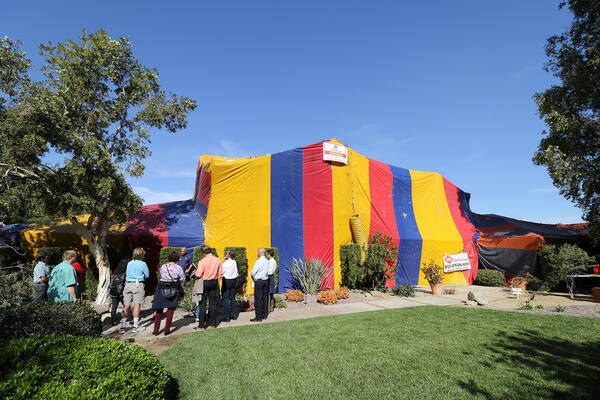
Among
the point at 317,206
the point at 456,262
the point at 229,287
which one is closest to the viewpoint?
the point at 229,287

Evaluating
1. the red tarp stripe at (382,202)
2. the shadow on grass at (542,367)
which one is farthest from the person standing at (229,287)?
the red tarp stripe at (382,202)

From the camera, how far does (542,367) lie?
4.52 meters

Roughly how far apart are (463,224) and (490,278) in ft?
11.9

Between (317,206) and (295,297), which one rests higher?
(317,206)

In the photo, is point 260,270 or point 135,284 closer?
point 135,284

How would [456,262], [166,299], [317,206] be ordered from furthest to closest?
[456,262]
[317,206]
[166,299]

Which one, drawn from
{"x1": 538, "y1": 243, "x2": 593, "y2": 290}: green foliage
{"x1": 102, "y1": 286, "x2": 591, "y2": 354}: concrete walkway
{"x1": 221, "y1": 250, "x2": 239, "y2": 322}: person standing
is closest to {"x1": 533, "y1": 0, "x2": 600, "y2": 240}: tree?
{"x1": 538, "y1": 243, "x2": 593, "y2": 290}: green foliage

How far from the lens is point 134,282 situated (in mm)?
6691

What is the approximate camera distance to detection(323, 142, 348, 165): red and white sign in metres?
13.4

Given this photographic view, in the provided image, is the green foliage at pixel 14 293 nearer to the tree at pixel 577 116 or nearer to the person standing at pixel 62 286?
the person standing at pixel 62 286

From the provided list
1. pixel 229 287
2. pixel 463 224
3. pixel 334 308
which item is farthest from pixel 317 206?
pixel 463 224

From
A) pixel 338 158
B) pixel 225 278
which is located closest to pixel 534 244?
pixel 338 158

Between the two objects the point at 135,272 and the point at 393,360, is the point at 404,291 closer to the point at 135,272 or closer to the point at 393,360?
the point at 393,360

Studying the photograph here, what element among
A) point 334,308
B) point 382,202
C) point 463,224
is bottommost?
point 334,308
